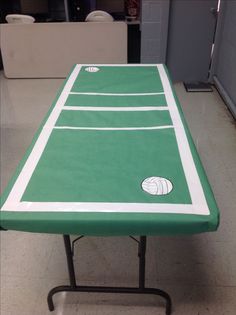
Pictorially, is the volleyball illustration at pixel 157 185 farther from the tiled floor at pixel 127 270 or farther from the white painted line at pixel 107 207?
the tiled floor at pixel 127 270

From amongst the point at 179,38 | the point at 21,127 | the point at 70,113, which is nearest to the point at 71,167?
the point at 70,113

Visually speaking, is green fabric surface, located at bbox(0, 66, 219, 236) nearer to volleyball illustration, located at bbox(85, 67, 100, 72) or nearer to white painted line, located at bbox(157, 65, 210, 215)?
white painted line, located at bbox(157, 65, 210, 215)

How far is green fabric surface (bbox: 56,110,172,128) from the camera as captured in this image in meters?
1.52

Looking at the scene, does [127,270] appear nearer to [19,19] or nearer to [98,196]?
[98,196]

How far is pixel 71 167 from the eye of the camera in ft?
3.95

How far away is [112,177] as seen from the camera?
1.14 m

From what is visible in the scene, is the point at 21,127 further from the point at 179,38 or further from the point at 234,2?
the point at 234,2

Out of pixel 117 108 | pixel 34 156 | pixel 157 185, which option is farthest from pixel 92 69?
pixel 157 185

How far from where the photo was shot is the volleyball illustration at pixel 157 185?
3.50ft

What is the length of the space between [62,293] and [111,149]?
806mm

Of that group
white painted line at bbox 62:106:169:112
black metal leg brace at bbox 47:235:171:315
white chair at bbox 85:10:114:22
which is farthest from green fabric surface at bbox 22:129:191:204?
white chair at bbox 85:10:114:22

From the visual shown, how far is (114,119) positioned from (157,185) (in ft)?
1.89

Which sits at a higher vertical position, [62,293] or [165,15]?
[165,15]

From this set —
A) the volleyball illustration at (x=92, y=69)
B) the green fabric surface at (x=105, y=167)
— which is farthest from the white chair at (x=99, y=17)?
the green fabric surface at (x=105, y=167)
